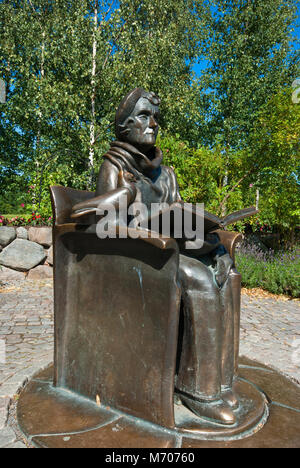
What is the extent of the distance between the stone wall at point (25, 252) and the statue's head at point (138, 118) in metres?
5.94

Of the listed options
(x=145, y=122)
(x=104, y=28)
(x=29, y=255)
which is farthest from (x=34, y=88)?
(x=145, y=122)

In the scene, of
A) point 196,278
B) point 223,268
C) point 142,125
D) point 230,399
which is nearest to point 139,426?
point 230,399

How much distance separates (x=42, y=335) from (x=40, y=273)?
3.92 m

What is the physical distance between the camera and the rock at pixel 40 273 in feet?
24.9

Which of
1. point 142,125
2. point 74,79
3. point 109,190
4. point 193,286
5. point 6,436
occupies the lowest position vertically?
point 6,436

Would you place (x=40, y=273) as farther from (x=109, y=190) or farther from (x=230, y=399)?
(x=230, y=399)

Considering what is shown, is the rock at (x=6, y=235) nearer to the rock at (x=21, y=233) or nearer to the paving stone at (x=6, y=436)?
the rock at (x=21, y=233)

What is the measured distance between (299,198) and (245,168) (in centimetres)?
203

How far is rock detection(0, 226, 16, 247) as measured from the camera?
7496 millimetres

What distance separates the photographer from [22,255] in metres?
7.53

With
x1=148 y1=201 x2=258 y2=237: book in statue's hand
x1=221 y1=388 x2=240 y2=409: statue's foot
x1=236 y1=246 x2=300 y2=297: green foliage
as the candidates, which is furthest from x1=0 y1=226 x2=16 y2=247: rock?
x1=221 y1=388 x2=240 y2=409: statue's foot

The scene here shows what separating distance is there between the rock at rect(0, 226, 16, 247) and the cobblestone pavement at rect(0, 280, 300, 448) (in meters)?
1.15

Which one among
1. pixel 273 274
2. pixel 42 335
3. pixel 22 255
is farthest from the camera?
pixel 22 255

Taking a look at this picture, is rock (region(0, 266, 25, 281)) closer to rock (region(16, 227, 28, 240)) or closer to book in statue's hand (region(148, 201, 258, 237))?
rock (region(16, 227, 28, 240))
